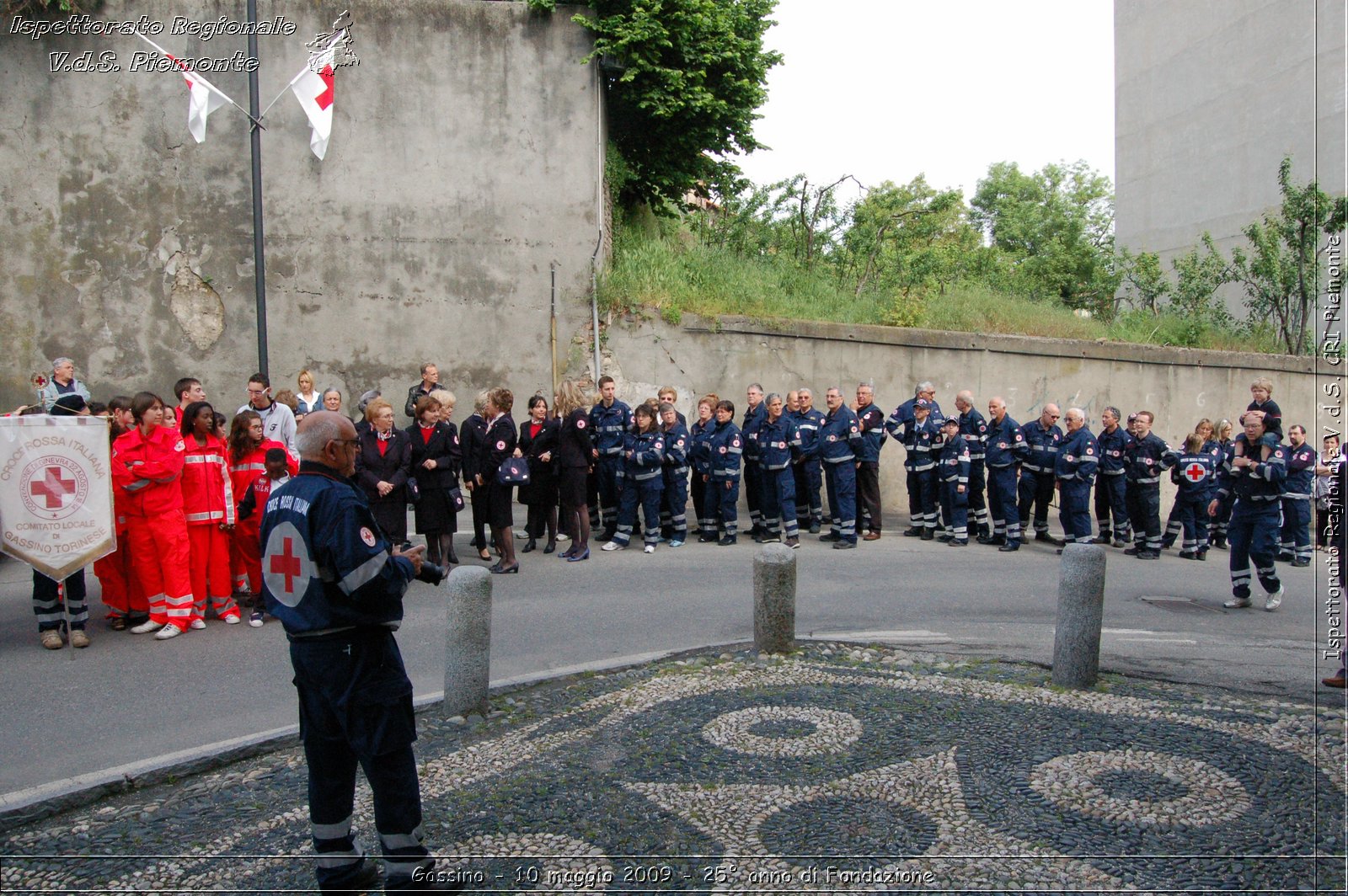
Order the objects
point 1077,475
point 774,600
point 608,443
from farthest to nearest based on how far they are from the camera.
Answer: point 1077,475 → point 608,443 → point 774,600

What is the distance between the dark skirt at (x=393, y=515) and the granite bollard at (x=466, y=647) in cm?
379

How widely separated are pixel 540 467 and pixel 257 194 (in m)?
7.46

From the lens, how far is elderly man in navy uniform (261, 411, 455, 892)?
4.10m

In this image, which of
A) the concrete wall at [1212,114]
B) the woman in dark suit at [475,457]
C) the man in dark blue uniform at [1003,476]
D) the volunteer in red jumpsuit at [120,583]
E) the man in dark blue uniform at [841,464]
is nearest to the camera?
the volunteer in red jumpsuit at [120,583]

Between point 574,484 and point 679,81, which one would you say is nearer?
point 574,484

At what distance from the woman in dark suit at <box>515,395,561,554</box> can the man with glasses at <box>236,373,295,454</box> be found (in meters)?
2.63

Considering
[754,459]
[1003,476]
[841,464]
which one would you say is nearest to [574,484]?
[754,459]

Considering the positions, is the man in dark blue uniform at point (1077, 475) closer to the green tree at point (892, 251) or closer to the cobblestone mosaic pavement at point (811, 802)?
the cobblestone mosaic pavement at point (811, 802)

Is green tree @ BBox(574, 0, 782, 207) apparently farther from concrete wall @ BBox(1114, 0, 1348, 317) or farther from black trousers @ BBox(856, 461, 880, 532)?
concrete wall @ BBox(1114, 0, 1348, 317)

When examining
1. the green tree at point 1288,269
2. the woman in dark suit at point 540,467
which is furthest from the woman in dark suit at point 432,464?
the green tree at point 1288,269

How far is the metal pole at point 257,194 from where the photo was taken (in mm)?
15172

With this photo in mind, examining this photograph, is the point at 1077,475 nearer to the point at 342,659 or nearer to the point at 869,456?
the point at 869,456

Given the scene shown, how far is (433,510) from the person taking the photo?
1055 centimetres

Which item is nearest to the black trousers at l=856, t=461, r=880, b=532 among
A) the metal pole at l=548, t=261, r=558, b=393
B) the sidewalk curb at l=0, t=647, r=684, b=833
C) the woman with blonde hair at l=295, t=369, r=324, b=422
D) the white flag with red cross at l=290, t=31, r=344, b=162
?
the metal pole at l=548, t=261, r=558, b=393
